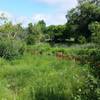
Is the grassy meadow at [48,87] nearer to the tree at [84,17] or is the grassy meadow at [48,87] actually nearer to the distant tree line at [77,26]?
the distant tree line at [77,26]

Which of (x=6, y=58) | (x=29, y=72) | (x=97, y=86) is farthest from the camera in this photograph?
(x=6, y=58)

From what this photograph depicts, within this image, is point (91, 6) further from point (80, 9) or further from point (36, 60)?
point (36, 60)

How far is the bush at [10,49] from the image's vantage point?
71.2 ft

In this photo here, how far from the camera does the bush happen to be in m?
21.7

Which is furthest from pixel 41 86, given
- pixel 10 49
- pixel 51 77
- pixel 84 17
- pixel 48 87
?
pixel 84 17

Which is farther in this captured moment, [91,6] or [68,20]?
[68,20]

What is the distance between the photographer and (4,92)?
971 cm

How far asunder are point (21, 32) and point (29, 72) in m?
28.1

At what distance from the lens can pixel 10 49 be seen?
22.4 metres

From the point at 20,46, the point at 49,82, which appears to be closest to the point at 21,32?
the point at 20,46

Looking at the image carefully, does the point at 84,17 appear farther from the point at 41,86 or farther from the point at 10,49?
the point at 41,86

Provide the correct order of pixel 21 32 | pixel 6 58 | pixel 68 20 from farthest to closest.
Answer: pixel 68 20, pixel 21 32, pixel 6 58

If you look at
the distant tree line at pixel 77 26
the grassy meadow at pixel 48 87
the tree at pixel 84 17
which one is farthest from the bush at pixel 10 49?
the tree at pixel 84 17

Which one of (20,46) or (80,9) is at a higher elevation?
(80,9)
